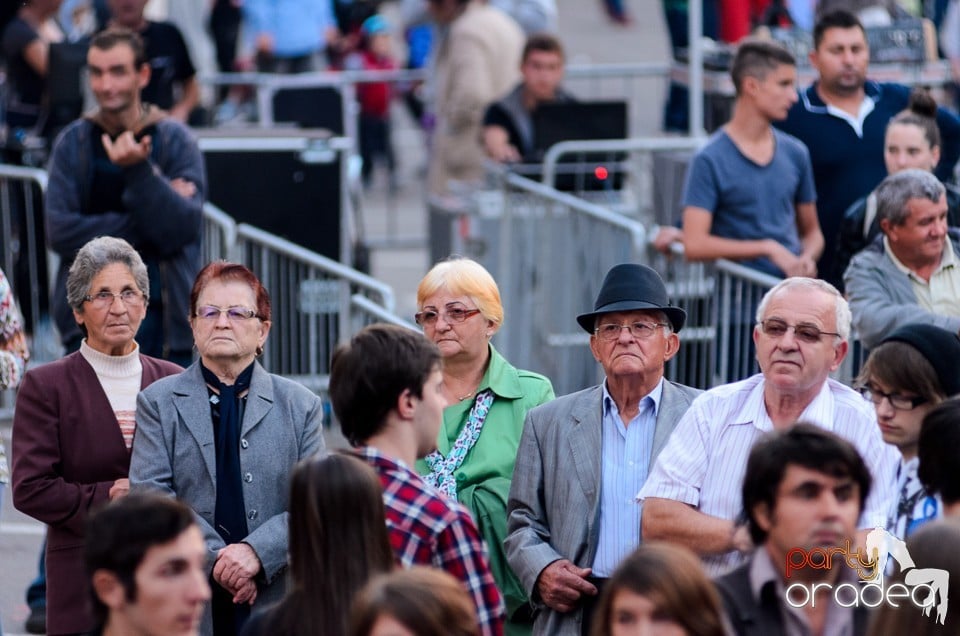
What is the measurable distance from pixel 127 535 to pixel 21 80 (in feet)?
27.3

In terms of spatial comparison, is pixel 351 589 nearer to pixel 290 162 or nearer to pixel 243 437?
pixel 243 437

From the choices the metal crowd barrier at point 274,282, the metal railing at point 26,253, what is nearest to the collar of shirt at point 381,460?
the metal crowd barrier at point 274,282

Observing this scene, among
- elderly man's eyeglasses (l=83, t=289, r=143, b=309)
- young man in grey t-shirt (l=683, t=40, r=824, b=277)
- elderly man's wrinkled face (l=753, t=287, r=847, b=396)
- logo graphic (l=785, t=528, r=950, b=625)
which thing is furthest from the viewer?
Answer: young man in grey t-shirt (l=683, t=40, r=824, b=277)

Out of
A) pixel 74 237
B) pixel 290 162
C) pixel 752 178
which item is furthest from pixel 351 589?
pixel 290 162

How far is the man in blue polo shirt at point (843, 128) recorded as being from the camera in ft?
27.9

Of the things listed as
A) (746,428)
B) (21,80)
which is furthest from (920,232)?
(21,80)

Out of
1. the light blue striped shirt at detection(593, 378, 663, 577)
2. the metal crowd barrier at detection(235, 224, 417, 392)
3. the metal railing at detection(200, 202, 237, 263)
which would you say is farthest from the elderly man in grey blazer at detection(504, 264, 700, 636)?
the metal railing at detection(200, 202, 237, 263)

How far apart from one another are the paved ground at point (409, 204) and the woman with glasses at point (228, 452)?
2206mm

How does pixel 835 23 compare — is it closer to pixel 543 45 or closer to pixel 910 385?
pixel 543 45

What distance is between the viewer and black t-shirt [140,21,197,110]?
1081 centimetres

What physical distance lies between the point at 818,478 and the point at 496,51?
9174mm

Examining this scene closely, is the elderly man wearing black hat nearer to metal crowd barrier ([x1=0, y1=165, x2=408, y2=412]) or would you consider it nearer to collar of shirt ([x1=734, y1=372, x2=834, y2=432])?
collar of shirt ([x1=734, y1=372, x2=834, y2=432])

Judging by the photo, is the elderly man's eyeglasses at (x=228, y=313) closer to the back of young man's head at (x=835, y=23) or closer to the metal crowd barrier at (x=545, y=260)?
the metal crowd barrier at (x=545, y=260)

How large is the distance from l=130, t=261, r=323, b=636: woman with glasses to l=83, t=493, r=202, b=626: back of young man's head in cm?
138
